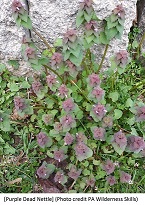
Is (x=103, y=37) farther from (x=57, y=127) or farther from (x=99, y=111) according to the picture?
(x=57, y=127)

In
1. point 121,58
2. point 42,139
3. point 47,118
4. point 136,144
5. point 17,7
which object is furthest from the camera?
point 47,118

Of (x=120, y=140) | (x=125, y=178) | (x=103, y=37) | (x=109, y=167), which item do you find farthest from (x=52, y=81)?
(x=125, y=178)

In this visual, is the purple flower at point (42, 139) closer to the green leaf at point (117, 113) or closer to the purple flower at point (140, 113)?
the green leaf at point (117, 113)

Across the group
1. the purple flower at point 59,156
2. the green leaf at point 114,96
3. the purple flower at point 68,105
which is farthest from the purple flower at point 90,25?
the purple flower at point 59,156

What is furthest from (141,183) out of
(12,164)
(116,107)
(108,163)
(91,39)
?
(91,39)
